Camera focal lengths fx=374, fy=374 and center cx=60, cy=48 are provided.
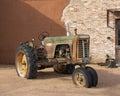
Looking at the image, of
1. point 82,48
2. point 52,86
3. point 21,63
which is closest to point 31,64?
point 21,63

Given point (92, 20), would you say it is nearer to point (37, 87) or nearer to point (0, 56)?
point (0, 56)

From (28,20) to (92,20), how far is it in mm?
2998

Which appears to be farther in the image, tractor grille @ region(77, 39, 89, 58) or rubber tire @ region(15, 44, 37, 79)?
rubber tire @ region(15, 44, 37, 79)

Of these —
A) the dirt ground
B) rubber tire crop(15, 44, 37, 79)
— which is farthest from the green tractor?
the dirt ground

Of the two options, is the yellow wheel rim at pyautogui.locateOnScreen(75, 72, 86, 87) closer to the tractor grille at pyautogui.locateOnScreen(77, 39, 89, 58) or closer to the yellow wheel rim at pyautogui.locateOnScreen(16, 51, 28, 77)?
the tractor grille at pyautogui.locateOnScreen(77, 39, 89, 58)

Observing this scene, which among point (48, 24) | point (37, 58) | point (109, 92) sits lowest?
point (109, 92)

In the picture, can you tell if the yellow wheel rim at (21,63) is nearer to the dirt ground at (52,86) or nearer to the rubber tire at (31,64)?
the dirt ground at (52,86)

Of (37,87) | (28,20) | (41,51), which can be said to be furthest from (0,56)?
(37,87)

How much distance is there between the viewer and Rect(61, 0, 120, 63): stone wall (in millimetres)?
16544

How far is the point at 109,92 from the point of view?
9930mm

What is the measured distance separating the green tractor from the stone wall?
4.53m

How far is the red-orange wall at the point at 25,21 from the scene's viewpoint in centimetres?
1725

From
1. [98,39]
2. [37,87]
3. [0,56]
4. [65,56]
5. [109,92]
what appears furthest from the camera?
[0,56]

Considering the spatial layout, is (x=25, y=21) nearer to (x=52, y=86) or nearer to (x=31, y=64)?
(x=31, y=64)
